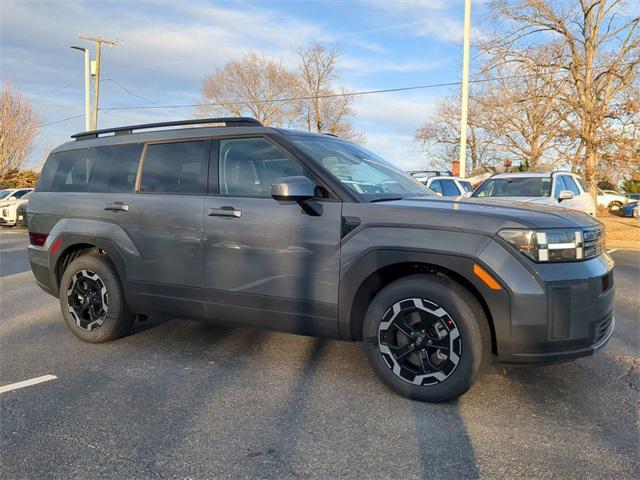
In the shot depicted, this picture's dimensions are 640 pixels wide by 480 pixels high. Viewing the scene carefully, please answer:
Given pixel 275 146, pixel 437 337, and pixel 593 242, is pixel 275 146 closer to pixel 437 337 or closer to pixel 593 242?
pixel 437 337

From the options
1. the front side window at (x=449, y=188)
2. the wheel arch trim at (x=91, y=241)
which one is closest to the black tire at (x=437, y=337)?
the wheel arch trim at (x=91, y=241)

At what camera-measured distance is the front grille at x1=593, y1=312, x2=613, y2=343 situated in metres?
3.27

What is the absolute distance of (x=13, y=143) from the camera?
1522 inches

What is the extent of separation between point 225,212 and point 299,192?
2.42 ft

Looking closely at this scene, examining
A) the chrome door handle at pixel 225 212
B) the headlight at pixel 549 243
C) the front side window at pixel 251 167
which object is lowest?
the headlight at pixel 549 243

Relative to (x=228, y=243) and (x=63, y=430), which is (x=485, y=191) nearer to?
(x=228, y=243)

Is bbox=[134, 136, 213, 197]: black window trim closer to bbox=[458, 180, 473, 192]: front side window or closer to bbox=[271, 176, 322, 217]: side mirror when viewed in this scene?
bbox=[271, 176, 322, 217]: side mirror

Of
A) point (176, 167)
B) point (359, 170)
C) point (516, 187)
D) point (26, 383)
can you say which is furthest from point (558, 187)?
point (26, 383)

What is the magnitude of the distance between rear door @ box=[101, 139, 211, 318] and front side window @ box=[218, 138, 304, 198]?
181 millimetres

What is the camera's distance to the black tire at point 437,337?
3.31 metres

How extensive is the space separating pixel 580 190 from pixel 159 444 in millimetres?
12962

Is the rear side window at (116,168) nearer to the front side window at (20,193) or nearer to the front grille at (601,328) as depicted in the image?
the front grille at (601,328)

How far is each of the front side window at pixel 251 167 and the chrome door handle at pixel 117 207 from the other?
3.14ft

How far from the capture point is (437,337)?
11.2 ft
